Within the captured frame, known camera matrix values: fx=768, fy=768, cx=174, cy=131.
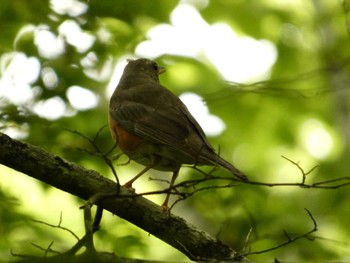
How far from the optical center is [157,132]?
5.84m

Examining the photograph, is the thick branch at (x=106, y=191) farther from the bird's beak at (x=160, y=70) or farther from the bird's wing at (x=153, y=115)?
the bird's beak at (x=160, y=70)

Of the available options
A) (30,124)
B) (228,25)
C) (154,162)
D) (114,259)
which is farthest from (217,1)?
(114,259)

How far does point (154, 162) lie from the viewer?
5.84 meters

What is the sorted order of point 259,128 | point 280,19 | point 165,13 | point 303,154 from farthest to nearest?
Answer: point 303,154, point 259,128, point 280,19, point 165,13

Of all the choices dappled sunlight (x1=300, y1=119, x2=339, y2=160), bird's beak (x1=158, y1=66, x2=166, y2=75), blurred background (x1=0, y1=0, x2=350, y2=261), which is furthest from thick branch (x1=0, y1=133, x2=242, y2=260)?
dappled sunlight (x1=300, y1=119, x2=339, y2=160)

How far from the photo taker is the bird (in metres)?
5.61

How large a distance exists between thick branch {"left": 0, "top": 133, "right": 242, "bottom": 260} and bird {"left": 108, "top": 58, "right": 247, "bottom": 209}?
0.57 m

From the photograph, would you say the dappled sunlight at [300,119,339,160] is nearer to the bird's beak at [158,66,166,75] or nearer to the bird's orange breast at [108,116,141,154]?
the bird's beak at [158,66,166,75]

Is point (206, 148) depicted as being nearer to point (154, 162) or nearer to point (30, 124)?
point (154, 162)

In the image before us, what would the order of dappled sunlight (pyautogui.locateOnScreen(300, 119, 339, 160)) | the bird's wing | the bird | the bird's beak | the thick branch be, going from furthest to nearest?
dappled sunlight (pyautogui.locateOnScreen(300, 119, 339, 160))
the bird's beak
the bird's wing
the bird
the thick branch

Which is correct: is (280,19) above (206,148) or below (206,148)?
above

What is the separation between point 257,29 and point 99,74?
109 inches

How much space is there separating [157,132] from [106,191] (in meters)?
1.51

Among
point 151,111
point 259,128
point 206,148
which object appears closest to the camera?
point 206,148
